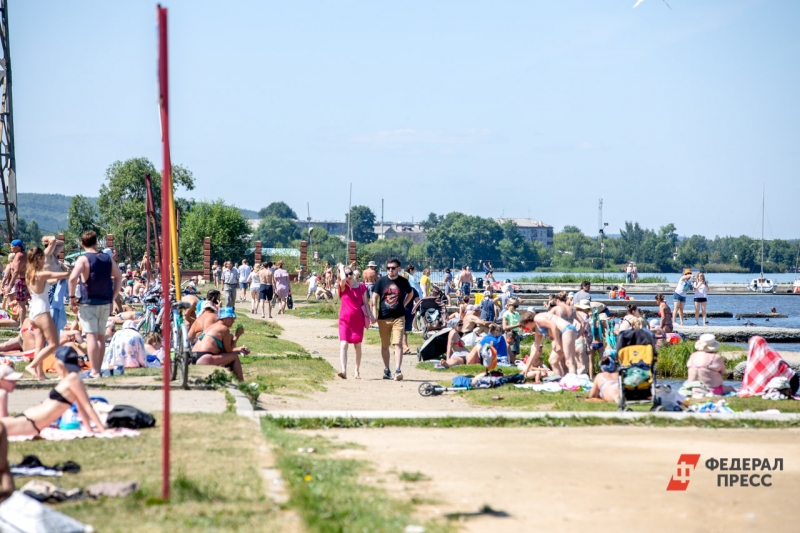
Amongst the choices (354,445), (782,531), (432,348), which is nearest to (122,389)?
(354,445)

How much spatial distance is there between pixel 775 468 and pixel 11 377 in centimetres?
Answer: 608

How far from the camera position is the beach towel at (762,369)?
13102 millimetres

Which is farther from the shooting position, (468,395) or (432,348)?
(432,348)

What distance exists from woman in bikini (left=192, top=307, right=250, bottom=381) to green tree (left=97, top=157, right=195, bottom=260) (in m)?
67.1

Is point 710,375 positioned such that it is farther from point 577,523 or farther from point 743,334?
point 743,334

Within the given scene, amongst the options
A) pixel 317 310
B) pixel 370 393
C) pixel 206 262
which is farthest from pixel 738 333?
pixel 206 262

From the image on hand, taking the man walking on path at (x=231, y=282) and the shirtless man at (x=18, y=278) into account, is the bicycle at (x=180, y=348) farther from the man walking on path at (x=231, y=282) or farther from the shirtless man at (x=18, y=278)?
the man walking on path at (x=231, y=282)

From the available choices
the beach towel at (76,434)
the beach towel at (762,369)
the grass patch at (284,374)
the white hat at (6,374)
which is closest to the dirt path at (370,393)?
the grass patch at (284,374)

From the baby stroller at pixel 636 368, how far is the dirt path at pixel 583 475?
1.59m

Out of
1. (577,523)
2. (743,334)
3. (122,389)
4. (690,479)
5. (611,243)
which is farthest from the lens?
(611,243)

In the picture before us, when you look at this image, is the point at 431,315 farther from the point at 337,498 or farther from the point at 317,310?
the point at 337,498

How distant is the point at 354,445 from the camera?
8.39 meters

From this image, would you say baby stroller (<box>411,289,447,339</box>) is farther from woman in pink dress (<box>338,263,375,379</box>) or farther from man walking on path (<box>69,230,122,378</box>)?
man walking on path (<box>69,230,122,378</box>)

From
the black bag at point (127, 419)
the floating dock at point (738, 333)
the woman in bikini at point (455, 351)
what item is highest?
the black bag at point (127, 419)
